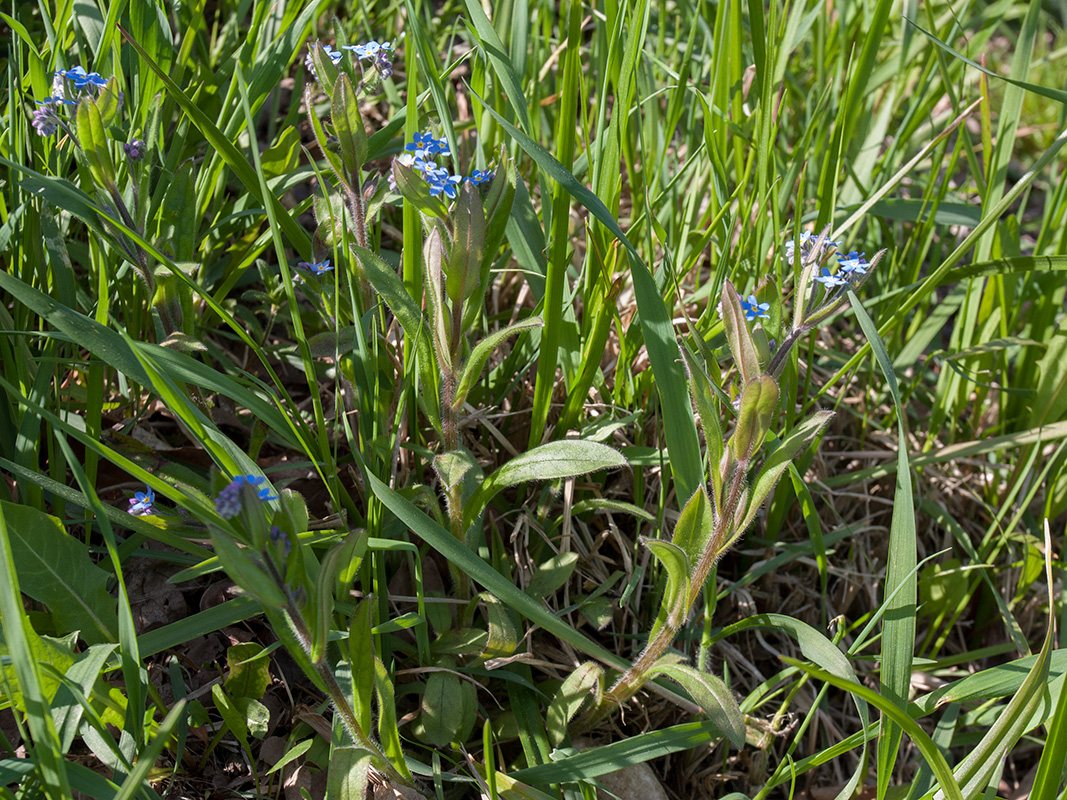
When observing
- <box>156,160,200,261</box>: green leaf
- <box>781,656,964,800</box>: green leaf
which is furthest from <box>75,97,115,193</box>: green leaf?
<box>781,656,964,800</box>: green leaf

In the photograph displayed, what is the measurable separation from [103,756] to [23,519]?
43 centimetres

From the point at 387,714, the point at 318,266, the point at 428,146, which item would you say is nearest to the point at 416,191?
the point at 428,146

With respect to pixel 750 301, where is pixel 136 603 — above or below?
below

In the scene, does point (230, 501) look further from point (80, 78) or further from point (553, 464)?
point (80, 78)

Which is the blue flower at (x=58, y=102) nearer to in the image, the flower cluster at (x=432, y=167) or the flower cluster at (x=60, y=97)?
the flower cluster at (x=60, y=97)

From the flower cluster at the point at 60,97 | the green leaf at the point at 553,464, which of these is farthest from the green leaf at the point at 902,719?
the flower cluster at the point at 60,97

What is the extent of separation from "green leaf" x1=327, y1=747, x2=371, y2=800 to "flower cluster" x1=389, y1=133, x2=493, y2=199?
94 centimetres

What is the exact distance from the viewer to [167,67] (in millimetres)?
1915

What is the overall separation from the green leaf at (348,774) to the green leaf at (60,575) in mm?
494

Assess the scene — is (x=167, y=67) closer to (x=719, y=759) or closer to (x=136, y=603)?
(x=136, y=603)

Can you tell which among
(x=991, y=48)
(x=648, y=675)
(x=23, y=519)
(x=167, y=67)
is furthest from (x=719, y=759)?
(x=991, y=48)

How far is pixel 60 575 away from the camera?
1.49m

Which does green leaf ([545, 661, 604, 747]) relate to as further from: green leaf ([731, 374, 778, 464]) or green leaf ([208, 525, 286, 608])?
green leaf ([208, 525, 286, 608])

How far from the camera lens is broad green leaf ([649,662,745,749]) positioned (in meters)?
1.36
